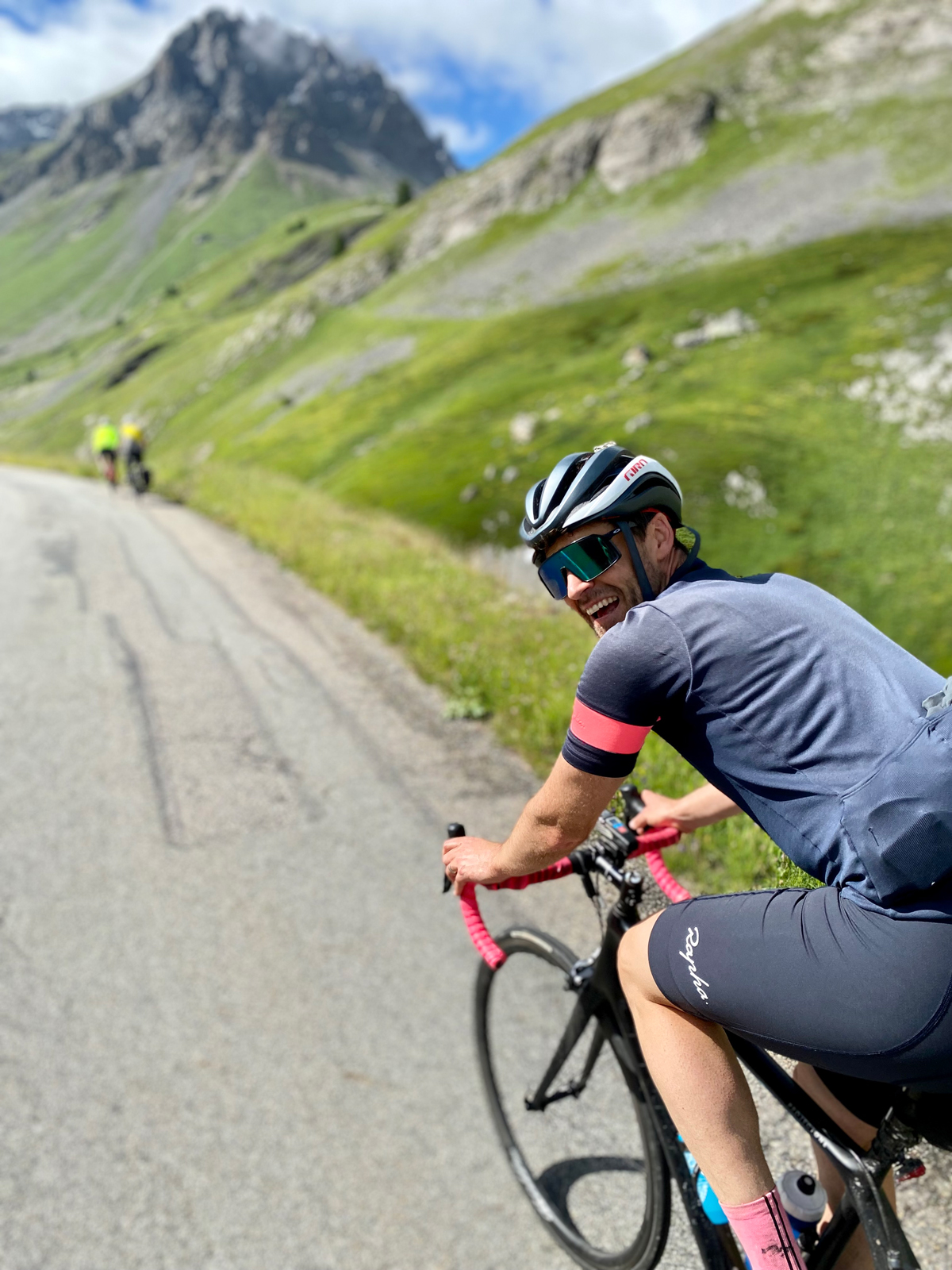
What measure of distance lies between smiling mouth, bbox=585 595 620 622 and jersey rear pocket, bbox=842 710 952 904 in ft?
3.18

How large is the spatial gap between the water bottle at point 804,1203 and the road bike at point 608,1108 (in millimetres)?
58

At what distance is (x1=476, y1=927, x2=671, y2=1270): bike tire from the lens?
135 inches

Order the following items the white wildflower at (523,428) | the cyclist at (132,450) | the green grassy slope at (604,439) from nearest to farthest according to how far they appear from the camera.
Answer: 1. the green grassy slope at (604,439)
2. the cyclist at (132,450)
3. the white wildflower at (523,428)

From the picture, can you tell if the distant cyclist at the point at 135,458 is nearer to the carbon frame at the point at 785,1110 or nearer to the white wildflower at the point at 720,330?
the carbon frame at the point at 785,1110

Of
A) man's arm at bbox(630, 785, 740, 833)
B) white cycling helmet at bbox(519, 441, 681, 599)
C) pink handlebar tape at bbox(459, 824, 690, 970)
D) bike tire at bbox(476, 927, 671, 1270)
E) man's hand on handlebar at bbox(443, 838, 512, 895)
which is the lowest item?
bike tire at bbox(476, 927, 671, 1270)

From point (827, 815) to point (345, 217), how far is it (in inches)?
8499

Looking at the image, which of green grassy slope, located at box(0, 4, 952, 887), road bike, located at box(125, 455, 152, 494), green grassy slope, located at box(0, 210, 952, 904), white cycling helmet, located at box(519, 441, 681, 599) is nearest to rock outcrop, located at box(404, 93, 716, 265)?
green grassy slope, located at box(0, 4, 952, 887)

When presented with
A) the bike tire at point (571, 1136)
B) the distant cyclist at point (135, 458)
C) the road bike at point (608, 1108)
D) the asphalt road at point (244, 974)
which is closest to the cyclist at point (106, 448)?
Result: the distant cyclist at point (135, 458)

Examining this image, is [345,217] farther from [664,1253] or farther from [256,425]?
[664,1253]

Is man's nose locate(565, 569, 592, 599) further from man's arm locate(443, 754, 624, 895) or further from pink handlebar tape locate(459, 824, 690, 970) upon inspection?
pink handlebar tape locate(459, 824, 690, 970)

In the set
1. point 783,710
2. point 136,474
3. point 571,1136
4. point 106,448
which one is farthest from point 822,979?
point 106,448

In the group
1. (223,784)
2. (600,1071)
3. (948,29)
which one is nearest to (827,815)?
(600,1071)

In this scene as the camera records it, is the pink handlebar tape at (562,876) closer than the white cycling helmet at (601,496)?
No

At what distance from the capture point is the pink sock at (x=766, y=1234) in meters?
2.45
